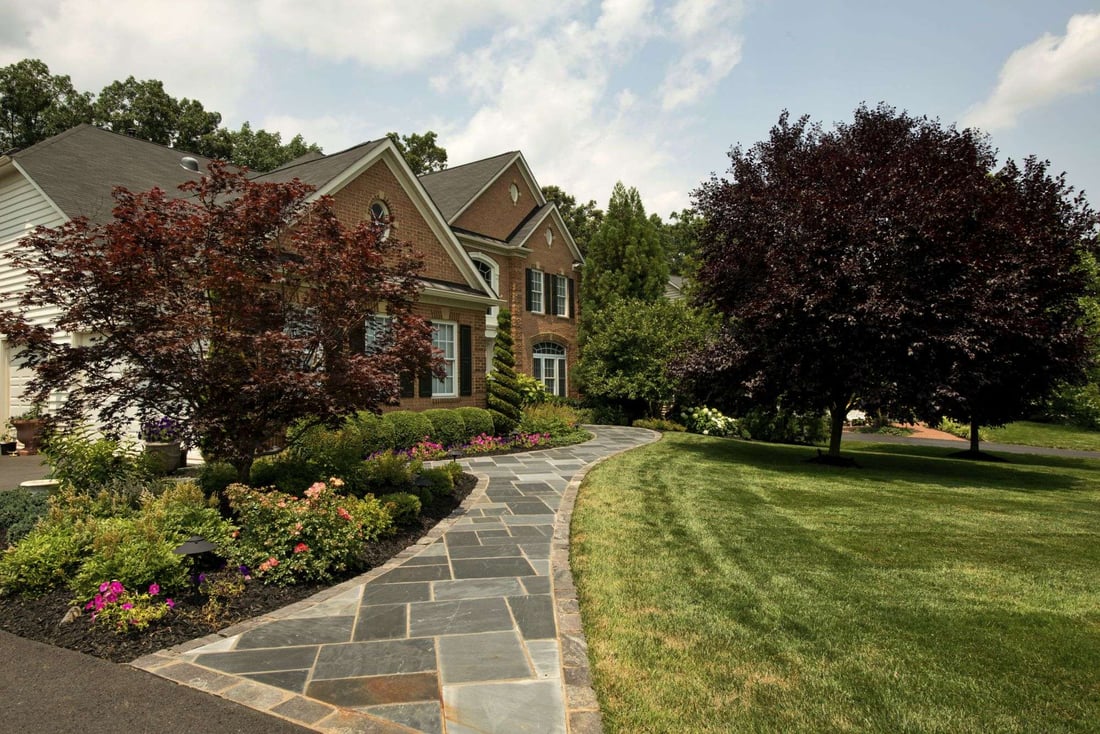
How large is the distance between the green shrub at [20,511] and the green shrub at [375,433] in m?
4.54

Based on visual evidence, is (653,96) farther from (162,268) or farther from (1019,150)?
(162,268)

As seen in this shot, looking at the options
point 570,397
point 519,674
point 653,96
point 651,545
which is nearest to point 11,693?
point 519,674

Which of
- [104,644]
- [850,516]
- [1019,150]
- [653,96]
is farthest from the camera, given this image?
[1019,150]

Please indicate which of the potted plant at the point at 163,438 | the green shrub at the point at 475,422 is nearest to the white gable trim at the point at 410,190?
the green shrub at the point at 475,422

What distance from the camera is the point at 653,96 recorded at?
10.8 meters

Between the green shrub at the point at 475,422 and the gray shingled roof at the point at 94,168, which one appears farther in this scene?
the green shrub at the point at 475,422

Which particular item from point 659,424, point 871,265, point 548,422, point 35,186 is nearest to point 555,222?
point 659,424

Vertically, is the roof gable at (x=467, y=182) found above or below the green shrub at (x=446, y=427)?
above

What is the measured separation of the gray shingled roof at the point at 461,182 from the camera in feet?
66.5

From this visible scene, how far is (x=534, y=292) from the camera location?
22.2m

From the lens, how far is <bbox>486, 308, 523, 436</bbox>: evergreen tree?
1415 centimetres

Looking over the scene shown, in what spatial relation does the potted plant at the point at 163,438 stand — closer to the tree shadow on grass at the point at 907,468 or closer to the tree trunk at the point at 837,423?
the tree shadow on grass at the point at 907,468

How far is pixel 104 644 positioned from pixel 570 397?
19.7 m

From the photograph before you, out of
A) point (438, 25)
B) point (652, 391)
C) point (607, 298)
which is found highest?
point (438, 25)
